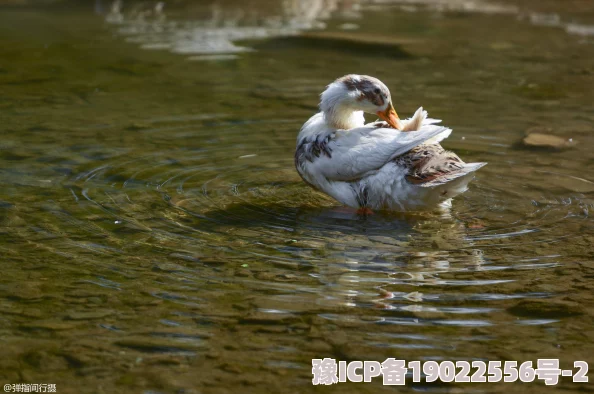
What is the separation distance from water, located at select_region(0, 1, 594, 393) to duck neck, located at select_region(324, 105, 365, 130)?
0.65 m

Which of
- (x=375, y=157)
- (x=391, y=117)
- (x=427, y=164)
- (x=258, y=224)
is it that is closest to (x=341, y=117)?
(x=391, y=117)

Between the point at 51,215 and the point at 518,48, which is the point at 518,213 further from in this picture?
the point at 518,48

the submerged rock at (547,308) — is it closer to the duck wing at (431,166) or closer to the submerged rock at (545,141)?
the duck wing at (431,166)

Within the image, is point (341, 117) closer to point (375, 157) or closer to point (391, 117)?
point (391, 117)

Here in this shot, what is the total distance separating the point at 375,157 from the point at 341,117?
528 millimetres

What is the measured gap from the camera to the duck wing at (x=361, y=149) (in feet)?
20.5

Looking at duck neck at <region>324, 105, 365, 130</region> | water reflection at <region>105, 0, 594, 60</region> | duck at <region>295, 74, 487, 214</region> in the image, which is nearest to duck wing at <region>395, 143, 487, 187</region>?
duck at <region>295, 74, 487, 214</region>

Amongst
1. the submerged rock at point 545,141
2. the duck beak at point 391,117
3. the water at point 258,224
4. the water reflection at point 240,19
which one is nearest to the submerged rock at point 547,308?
the water at point 258,224

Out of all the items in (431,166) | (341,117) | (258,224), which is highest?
(341,117)

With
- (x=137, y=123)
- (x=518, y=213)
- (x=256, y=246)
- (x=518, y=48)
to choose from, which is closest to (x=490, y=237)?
(x=518, y=213)

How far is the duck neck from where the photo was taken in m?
6.59

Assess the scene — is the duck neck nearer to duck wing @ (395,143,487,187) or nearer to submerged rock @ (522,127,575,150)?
duck wing @ (395,143,487,187)

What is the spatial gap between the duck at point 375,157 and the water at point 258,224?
22cm

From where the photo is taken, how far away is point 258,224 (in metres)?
6.20
